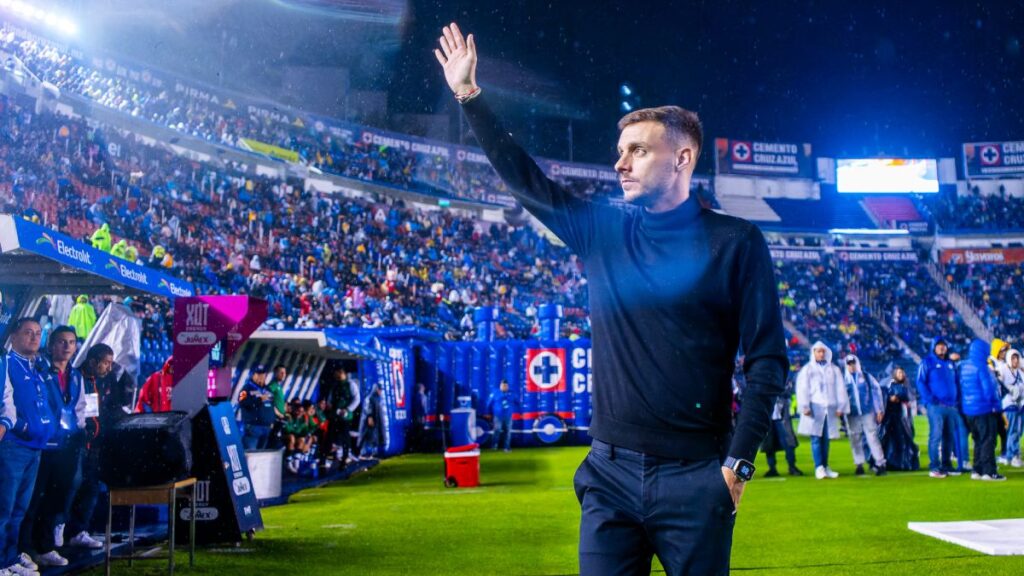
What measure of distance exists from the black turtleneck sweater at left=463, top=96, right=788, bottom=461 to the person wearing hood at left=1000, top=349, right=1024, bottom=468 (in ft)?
49.1

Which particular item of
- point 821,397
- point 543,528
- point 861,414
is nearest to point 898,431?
point 861,414

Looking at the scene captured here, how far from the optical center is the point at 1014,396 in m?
15.5

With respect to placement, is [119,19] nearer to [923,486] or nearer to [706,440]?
[923,486]

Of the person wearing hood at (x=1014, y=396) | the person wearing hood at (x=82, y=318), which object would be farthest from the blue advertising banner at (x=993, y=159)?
the person wearing hood at (x=82, y=318)

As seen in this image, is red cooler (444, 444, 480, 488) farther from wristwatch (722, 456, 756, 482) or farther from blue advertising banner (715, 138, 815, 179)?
blue advertising banner (715, 138, 815, 179)

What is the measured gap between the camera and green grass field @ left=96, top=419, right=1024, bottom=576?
23.8 feet

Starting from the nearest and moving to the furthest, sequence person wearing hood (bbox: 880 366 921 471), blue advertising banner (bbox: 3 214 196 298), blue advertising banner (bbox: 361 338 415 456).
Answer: blue advertising banner (bbox: 3 214 196 298) < person wearing hood (bbox: 880 366 921 471) < blue advertising banner (bbox: 361 338 415 456)

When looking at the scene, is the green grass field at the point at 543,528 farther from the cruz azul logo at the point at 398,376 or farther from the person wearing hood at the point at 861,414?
the cruz azul logo at the point at 398,376

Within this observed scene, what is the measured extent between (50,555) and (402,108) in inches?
1737

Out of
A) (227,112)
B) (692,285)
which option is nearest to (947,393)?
(692,285)

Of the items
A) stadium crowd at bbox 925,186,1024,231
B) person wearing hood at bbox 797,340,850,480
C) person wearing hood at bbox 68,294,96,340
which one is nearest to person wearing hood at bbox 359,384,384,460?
person wearing hood at bbox 68,294,96,340

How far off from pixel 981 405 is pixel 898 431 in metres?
2.10

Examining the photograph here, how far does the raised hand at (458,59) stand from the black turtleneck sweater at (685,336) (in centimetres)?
71

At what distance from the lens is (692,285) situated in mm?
2570
